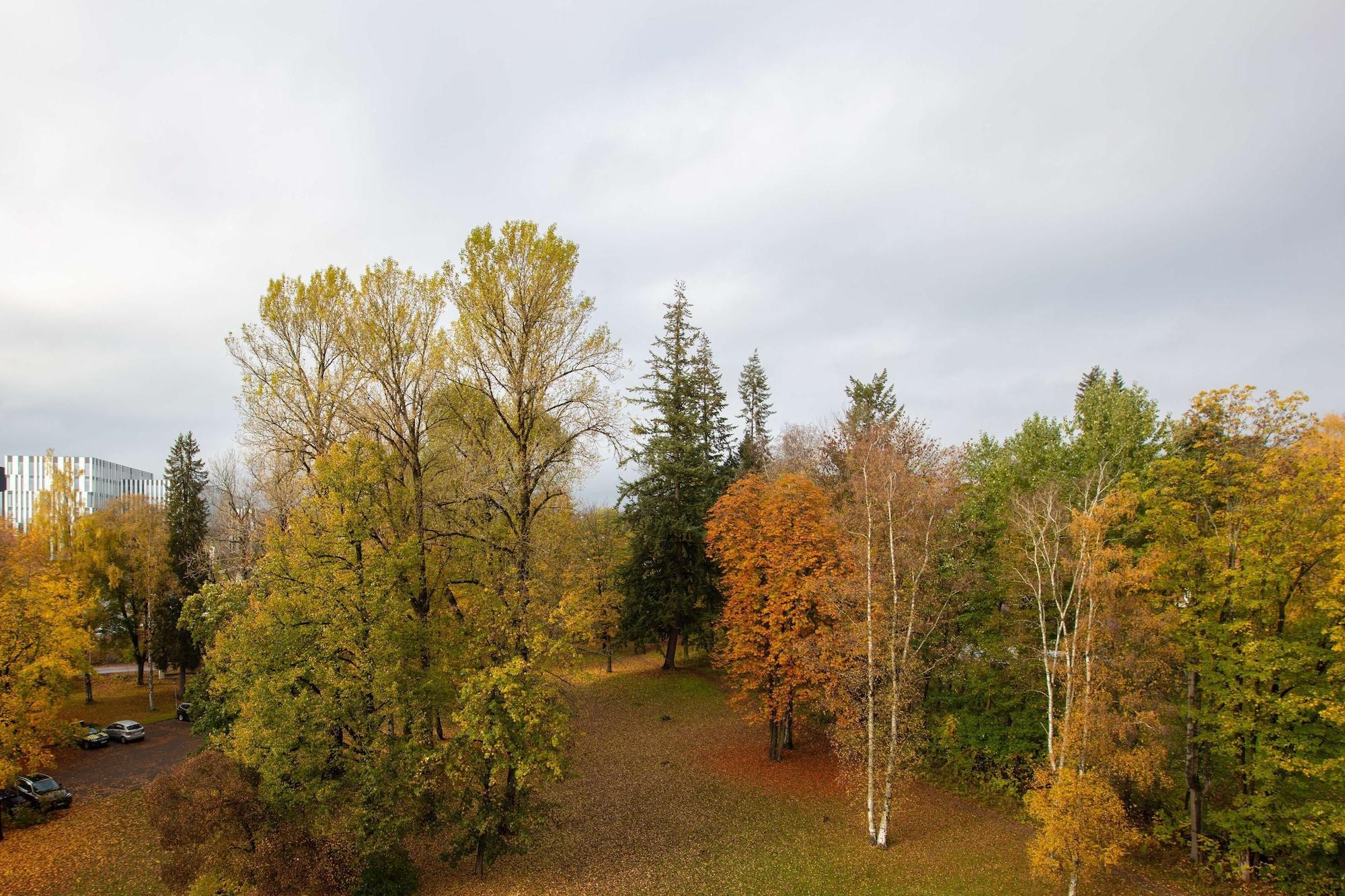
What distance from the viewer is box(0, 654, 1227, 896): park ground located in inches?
603

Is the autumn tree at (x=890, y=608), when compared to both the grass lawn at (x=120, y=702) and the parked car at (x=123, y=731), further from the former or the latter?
the grass lawn at (x=120, y=702)

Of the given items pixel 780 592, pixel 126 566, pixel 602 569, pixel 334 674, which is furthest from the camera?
pixel 602 569

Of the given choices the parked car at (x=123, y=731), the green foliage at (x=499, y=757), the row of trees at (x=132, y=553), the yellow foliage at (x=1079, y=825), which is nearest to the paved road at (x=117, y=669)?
the row of trees at (x=132, y=553)

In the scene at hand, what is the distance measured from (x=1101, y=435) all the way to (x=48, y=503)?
5369 cm

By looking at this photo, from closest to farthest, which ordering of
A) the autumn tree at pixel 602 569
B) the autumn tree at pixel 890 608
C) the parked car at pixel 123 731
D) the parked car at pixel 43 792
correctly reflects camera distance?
the autumn tree at pixel 890 608 → the parked car at pixel 43 792 → the parked car at pixel 123 731 → the autumn tree at pixel 602 569

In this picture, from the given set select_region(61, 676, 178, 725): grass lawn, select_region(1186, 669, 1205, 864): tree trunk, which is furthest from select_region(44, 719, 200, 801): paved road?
select_region(1186, 669, 1205, 864): tree trunk

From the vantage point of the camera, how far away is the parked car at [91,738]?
89.4ft

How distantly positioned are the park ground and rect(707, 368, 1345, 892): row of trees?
4.34ft

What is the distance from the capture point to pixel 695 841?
57.2 ft

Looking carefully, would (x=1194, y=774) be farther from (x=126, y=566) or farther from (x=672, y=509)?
(x=126, y=566)

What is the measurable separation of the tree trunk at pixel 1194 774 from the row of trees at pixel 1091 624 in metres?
0.07

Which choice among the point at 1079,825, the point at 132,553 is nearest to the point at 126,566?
the point at 132,553

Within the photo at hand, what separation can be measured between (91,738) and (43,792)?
8.30 metres

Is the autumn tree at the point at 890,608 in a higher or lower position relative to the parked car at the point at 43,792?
higher
